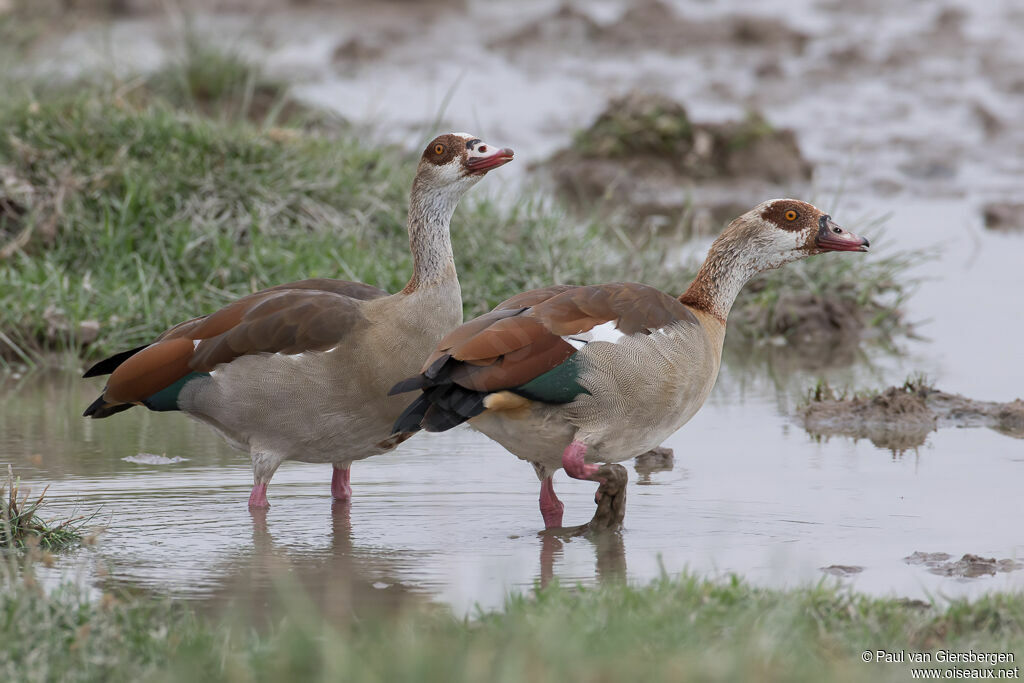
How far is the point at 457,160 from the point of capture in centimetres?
730

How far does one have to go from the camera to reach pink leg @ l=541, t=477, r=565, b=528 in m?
6.71

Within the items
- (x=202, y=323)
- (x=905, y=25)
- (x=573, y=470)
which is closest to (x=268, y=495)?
(x=202, y=323)

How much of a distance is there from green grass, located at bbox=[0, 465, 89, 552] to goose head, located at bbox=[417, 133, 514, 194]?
2.21m

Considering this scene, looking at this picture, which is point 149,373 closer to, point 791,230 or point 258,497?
point 258,497

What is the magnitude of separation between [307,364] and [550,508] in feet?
3.93

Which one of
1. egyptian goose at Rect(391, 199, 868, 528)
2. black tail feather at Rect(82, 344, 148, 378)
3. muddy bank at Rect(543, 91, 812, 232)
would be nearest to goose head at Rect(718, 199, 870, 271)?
egyptian goose at Rect(391, 199, 868, 528)

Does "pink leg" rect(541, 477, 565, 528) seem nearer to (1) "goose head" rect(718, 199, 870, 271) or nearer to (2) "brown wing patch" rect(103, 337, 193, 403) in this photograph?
(1) "goose head" rect(718, 199, 870, 271)

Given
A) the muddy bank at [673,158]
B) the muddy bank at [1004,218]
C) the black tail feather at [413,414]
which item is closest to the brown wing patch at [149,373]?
the black tail feather at [413,414]

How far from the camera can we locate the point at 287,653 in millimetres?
→ 4371

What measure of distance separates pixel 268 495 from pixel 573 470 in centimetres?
169

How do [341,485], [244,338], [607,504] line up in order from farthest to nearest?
[341,485] → [244,338] → [607,504]

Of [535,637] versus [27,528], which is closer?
[535,637]

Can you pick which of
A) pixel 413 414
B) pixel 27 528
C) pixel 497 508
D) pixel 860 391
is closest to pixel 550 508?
pixel 497 508

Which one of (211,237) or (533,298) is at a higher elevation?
(211,237)
